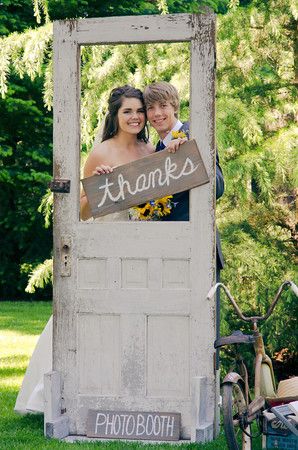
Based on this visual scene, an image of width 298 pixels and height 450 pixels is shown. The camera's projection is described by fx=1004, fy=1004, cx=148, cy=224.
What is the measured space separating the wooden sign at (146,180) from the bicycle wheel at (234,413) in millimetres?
1131

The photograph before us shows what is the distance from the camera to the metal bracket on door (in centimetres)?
Answer: 518

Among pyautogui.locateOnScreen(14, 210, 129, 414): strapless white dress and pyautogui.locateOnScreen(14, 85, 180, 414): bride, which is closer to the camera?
pyautogui.locateOnScreen(14, 85, 180, 414): bride

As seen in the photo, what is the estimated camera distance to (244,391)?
454 centimetres

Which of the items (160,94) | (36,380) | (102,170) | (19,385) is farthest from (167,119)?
(19,385)

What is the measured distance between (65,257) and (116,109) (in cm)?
84

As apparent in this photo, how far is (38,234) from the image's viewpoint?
18531mm

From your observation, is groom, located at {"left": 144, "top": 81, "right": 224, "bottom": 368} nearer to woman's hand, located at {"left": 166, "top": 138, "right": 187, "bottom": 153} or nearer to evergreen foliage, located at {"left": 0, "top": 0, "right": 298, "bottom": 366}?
woman's hand, located at {"left": 166, "top": 138, "right": 187, "bottom": 153}

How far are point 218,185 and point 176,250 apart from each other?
0.41 m

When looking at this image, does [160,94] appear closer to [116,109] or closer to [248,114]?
[116,109]

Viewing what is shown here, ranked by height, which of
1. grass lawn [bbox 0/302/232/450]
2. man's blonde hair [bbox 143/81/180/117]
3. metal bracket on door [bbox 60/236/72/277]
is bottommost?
grass lawn [bbox 0/302/232/450]

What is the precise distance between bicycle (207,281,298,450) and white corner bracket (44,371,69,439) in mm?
941

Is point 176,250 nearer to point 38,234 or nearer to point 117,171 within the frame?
point 117,171

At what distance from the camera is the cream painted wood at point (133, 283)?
16.5ft

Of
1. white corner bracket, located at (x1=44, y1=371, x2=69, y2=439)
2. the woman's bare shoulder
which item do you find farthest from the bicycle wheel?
the woman's bare shoulder
